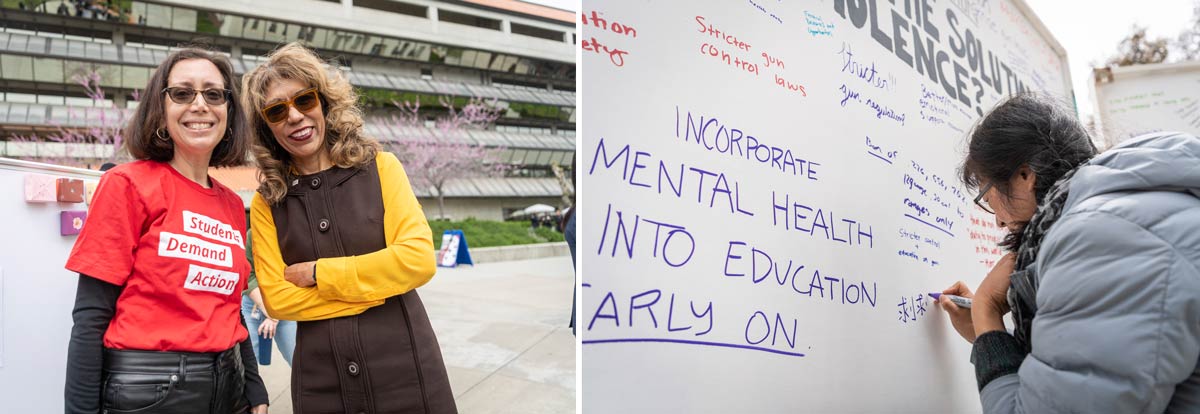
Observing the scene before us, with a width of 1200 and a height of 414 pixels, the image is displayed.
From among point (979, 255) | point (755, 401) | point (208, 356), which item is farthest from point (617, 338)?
point (979, 255)

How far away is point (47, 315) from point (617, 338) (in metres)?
2.07

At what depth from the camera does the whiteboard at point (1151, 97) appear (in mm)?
5285

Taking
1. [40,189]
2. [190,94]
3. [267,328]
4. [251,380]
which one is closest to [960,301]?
[251,380]

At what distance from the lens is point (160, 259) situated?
1.28m

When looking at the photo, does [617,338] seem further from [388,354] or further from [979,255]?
[979,255]

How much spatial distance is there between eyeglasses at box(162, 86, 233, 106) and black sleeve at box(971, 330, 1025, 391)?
182 centimetres

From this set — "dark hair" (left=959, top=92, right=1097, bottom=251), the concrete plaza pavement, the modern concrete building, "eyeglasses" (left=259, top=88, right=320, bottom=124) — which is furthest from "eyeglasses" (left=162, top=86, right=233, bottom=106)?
the modern concrete building

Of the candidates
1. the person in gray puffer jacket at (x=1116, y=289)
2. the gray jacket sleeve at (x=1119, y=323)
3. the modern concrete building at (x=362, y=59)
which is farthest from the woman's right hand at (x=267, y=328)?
the modern concrete building at (x=362, y=59)

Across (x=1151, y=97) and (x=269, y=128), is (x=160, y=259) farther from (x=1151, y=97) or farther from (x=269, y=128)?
(x=1151, y=97)

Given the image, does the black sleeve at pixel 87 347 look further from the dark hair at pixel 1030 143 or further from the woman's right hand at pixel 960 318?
the woman's right hand at pixel 960 318

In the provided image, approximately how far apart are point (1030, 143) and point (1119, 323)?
0.47 metres

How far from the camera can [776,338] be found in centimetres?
125

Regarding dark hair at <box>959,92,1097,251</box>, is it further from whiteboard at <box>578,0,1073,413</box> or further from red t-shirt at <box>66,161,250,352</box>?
red t-shirt at <box>66,161,250,352</box>

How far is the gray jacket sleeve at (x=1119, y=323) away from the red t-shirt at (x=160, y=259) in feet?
5.51
